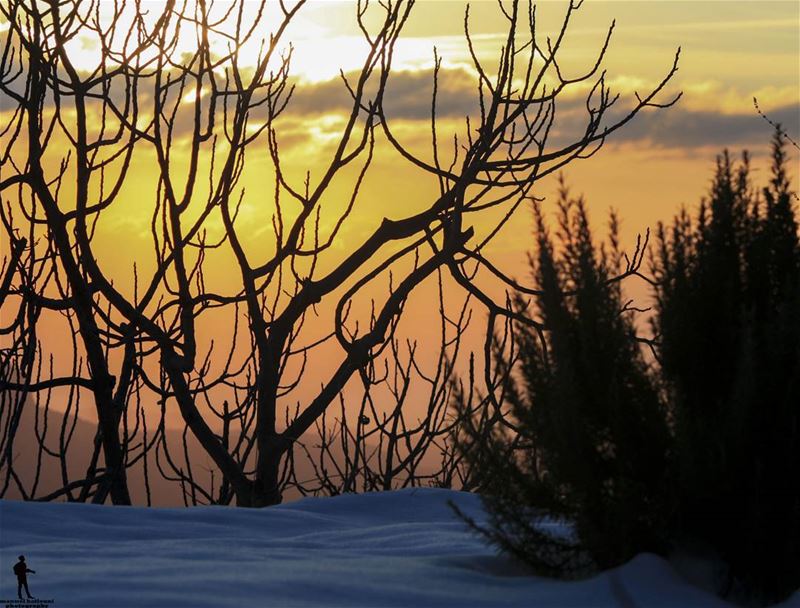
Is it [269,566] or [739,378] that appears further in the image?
[269,566]

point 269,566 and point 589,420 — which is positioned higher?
point 589,420

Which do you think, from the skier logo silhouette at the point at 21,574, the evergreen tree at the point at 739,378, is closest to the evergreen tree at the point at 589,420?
the evergreen tree at the point at 739,378

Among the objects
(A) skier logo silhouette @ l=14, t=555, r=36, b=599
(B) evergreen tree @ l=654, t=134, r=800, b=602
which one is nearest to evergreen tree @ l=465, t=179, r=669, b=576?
(B) evergreen tree @ l=654, t=134, r=800, b=602

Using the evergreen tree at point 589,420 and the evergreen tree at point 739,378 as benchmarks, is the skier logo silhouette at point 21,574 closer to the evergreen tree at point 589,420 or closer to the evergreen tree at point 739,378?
the evergreen tree at point 589,420

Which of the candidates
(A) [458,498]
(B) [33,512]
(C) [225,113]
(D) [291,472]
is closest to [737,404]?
(A) [458,498]

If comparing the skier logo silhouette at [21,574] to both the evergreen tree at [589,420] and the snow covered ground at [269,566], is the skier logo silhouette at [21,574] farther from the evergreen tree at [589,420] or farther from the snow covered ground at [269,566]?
the evergreen tree at [589,420]

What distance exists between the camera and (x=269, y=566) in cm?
224

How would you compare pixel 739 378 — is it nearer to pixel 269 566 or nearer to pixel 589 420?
pixel 589 420

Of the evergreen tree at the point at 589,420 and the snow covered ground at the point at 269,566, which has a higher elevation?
the evergreen tree at the point at 589,420

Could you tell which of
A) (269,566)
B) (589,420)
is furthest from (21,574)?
(589,420)

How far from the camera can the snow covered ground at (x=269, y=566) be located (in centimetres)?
201

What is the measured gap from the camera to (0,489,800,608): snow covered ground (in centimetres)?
201

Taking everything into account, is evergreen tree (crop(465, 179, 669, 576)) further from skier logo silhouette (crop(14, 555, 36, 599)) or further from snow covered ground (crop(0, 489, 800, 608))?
skier logo silhouette (crop(14, 555, 36, 599))

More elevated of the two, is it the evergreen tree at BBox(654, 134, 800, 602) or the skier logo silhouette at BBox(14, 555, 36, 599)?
the evergreen tree at BBox(654, 134, 800, 602)
